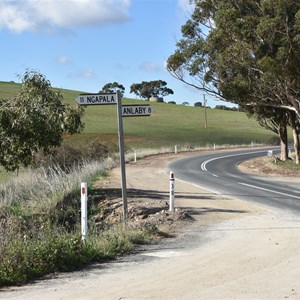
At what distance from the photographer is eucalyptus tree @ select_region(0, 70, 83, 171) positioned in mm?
13680

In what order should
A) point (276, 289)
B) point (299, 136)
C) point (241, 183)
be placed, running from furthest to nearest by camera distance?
point (299, 136) < point (241, 183) < point (276, 289)

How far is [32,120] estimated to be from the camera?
13594 mm

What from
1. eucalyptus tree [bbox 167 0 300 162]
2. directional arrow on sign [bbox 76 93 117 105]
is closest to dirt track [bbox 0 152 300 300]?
directional arrow on sign [bbox 76 93 117 105]

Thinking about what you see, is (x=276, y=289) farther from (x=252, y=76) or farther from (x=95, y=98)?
(x=252, y=76)

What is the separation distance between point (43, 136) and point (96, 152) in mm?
25853

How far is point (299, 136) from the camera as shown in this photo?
125 feet

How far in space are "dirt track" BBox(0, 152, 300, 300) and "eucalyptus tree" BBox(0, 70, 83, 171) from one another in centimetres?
473

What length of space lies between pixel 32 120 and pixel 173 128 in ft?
230

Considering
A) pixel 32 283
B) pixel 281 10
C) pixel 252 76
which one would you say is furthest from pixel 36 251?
pixel 252 76

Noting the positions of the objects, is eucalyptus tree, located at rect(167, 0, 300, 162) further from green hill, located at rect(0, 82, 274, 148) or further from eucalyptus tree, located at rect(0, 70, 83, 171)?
green hill, located at rect(0, 82, 274, 148)

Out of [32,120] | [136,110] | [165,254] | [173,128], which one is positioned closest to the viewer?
[165,254]

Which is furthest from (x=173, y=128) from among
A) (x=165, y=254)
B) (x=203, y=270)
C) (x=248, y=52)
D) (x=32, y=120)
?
(x=203, y=270)

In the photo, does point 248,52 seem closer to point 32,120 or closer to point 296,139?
point 296,139

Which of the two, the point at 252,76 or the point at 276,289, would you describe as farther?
the point at 252,76
